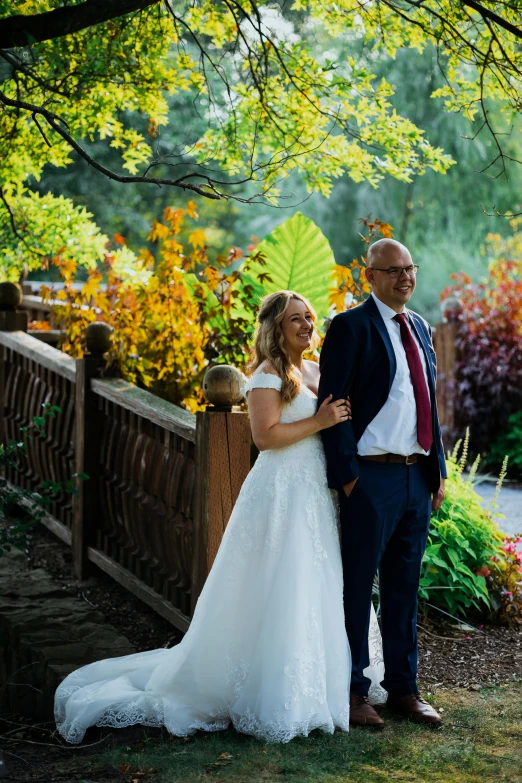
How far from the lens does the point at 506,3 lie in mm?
4387

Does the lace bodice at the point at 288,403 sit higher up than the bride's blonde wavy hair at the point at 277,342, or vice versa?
the bride's blonde wavy hair at the point at 277,342

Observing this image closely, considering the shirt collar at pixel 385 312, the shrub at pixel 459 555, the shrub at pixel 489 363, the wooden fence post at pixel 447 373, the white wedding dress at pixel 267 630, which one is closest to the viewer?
the white wedding dress at pixel 267 630

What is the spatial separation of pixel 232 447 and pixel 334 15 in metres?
2.79

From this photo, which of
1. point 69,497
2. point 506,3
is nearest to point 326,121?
point 506,3

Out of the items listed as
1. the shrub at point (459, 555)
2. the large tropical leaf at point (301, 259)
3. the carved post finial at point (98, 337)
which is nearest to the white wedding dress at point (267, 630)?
the shrub at point (459, 555)

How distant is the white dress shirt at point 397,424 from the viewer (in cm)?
386

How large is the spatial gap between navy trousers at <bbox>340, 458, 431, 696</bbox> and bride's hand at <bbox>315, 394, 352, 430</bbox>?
0.20 meters

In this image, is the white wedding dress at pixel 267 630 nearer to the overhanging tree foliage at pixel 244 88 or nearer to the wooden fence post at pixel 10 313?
the overhanging tree foliage at pixel 244 88

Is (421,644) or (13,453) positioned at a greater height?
(13,453)

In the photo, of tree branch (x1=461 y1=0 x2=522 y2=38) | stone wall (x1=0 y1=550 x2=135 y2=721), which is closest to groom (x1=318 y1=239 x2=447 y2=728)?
tree branch (x1=461 y1=0 x2=522 y2=38)

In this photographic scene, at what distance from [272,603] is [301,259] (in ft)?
9.43

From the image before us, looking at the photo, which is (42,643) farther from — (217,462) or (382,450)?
(382,450)

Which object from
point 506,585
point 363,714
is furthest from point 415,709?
point 506,585

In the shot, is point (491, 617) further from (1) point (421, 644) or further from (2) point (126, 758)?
(2) point (126, 758)
